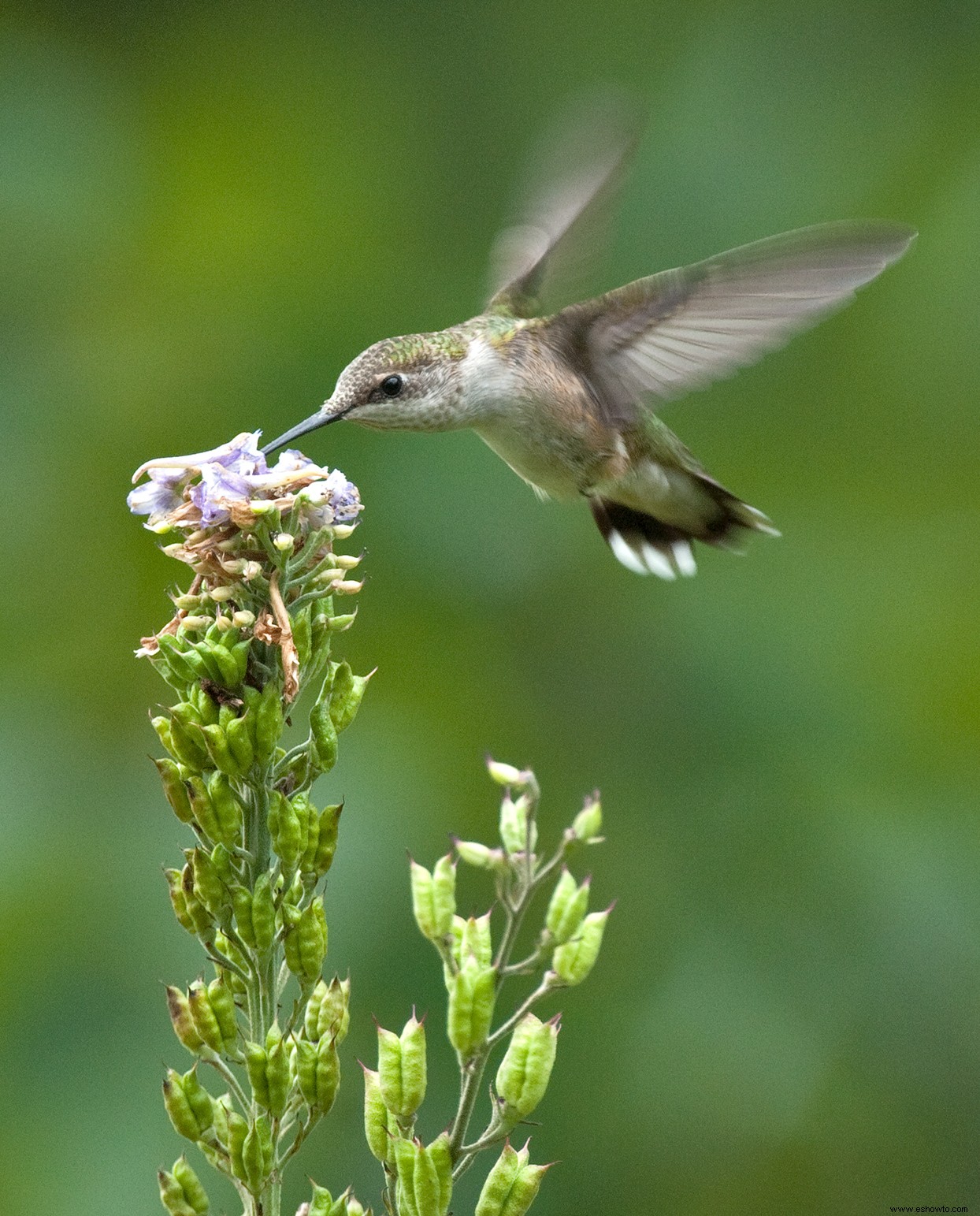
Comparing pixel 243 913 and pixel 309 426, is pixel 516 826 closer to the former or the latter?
pixel 243 913

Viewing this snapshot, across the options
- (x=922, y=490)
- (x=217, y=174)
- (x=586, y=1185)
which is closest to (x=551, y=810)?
(x=586, y=1185)

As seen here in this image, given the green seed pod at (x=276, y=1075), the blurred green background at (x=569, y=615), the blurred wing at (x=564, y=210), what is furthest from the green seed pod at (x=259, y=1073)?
the blurred wing at (x=564, y=210)

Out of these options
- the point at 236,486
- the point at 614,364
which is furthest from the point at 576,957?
the point at 614,364

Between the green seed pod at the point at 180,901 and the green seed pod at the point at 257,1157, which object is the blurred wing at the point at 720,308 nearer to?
the green seed pod at the point at 180,901

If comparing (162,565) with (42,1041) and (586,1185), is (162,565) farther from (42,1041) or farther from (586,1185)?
(586,1185)

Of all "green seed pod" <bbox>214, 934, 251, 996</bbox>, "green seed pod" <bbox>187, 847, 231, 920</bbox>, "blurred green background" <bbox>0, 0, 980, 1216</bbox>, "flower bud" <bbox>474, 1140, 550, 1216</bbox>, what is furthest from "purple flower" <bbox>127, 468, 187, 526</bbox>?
"blurred green background" <bbox>0, 0, 980, 1216</bbox>

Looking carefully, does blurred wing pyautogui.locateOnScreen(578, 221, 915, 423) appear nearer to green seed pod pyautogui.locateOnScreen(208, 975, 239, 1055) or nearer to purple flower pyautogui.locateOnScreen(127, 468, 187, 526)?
purple flower pyautogui.locateOnScreen(127, 468, 187, 526)
